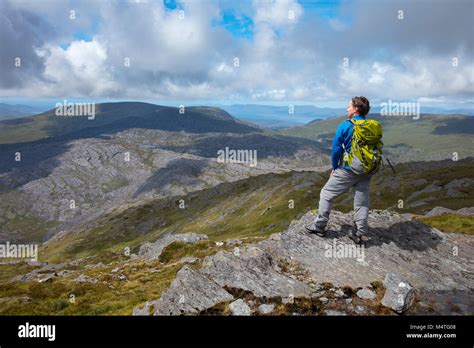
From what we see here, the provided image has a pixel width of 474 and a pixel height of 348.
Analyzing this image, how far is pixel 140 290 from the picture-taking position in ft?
67.1

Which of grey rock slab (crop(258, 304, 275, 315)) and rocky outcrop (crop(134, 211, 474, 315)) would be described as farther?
rocky outcrop (crop(134, 211, 474, 315))

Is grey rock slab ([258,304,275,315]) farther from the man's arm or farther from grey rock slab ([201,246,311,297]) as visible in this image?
the man's arm

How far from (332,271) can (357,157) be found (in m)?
5.06

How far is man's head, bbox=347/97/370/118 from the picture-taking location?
46.6 feet

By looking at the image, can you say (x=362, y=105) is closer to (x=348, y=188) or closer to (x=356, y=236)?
(x=348, y=188)

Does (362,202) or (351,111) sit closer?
(351,111)

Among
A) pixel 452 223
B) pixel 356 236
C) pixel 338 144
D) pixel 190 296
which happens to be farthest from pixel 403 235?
pixel 452 223

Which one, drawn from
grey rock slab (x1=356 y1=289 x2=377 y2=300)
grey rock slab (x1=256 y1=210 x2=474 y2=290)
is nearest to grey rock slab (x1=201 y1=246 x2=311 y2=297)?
grey rock slab (x1=256 y1=210 x2=474 y2=290)

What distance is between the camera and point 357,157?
13.9 metres

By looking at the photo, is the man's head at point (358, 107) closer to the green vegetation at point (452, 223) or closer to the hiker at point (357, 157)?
the hiker at point (357, 157)

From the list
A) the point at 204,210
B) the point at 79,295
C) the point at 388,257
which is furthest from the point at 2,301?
the point at 204,210

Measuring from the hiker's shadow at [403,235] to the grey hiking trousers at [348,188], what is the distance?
62.6 inches

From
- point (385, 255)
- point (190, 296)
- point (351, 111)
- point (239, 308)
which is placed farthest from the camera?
point (385, 255)
